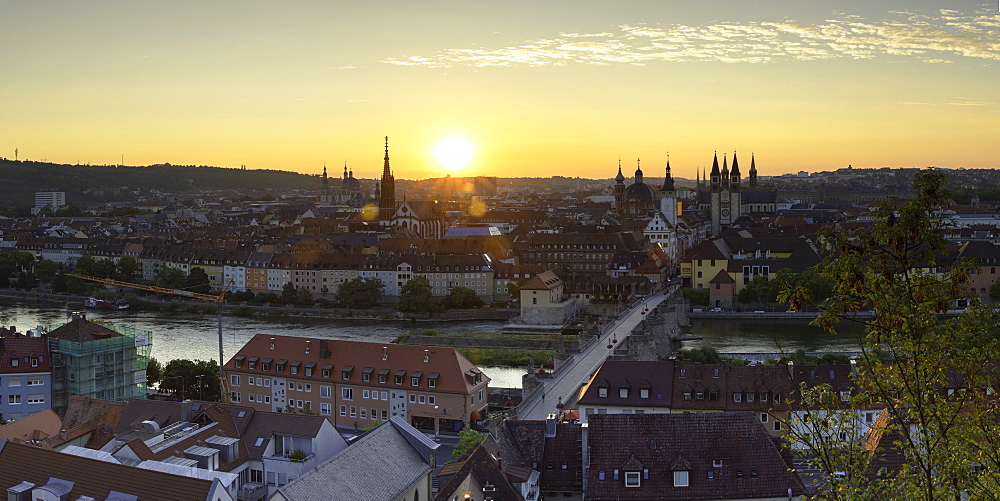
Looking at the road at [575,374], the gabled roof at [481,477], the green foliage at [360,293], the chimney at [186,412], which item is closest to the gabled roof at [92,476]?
the gabled roof at [481,477]

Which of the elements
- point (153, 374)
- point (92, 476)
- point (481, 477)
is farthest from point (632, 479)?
point (153, 374)

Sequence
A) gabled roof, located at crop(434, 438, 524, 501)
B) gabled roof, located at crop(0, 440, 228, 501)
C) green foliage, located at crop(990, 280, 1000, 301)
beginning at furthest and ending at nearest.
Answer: green foliage, located at crop(990, 280, 1000, 301) < gabled roof, located at crop(434, 438, 524, 501) < gabled roof, located at crop(0, 440, 228, 501)

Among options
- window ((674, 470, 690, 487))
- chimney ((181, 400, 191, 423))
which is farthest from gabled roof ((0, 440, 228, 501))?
window ((674, 470, 690, 487))

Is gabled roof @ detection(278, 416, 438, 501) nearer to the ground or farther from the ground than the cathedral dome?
nearer to the ground

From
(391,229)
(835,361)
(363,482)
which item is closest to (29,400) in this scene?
(363,482)

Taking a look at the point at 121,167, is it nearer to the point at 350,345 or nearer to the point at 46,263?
the point at 46,263

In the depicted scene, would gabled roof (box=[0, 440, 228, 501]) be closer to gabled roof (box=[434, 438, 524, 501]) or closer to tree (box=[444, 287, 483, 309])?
gabled roof (box=[434, 438, 524, 501])

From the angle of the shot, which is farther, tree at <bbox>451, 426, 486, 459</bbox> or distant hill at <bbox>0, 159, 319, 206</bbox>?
distant hill at <bbox>0, 159, 319, 206</bbox>
